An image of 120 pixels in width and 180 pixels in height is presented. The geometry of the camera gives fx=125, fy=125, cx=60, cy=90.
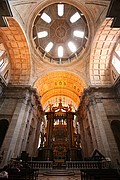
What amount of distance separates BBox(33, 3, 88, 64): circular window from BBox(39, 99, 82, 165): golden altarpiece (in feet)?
27.1

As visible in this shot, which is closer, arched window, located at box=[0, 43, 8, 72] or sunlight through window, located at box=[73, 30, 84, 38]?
arched window, located at box=[0, 43, 8, 72]

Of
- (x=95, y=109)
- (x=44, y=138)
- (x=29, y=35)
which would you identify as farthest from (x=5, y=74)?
(x=95, y=109)

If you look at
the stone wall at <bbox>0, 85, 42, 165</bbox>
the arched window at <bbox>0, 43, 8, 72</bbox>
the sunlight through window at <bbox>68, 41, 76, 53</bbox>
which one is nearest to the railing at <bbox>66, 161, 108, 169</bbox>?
the stone wall at <bbox>0, 85, 42, 165</bbox>

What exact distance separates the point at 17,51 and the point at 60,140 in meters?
16.2

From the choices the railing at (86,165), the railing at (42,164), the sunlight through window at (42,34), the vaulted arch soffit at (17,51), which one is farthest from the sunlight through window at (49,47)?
the railing at (86,165)

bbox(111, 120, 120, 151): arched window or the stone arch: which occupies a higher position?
the stone arch

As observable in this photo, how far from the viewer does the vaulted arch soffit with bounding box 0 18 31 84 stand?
13.4 m

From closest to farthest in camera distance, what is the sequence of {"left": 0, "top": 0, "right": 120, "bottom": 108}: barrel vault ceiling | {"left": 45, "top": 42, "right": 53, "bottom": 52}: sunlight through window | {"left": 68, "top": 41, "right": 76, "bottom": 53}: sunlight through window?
{"left": 0, "top": 0, "right": 120, "bottom": 108}: barrel vault ceiling → {"left": 68, "top": 41, "right": 76, "bottom": 53}: sunlight through window → {"left": 45, "top": 42, "right": 53, "bottom": 52}: sunlight through window

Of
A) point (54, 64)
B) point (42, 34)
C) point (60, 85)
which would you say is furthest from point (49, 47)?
point (60, 85)

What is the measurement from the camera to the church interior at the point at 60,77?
35.7 feet

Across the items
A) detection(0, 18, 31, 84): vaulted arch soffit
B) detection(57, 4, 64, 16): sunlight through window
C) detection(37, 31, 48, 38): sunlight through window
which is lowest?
detection(0, 18, 31, 84): vaulted arch soffit

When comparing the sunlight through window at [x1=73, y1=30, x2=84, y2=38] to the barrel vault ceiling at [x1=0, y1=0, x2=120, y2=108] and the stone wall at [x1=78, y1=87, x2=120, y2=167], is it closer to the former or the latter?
the barrel vault ceiling at [x1=0, y1=0, x2=120, y2=108]

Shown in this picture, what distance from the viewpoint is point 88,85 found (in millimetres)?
16266

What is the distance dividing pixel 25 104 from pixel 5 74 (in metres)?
4.51
